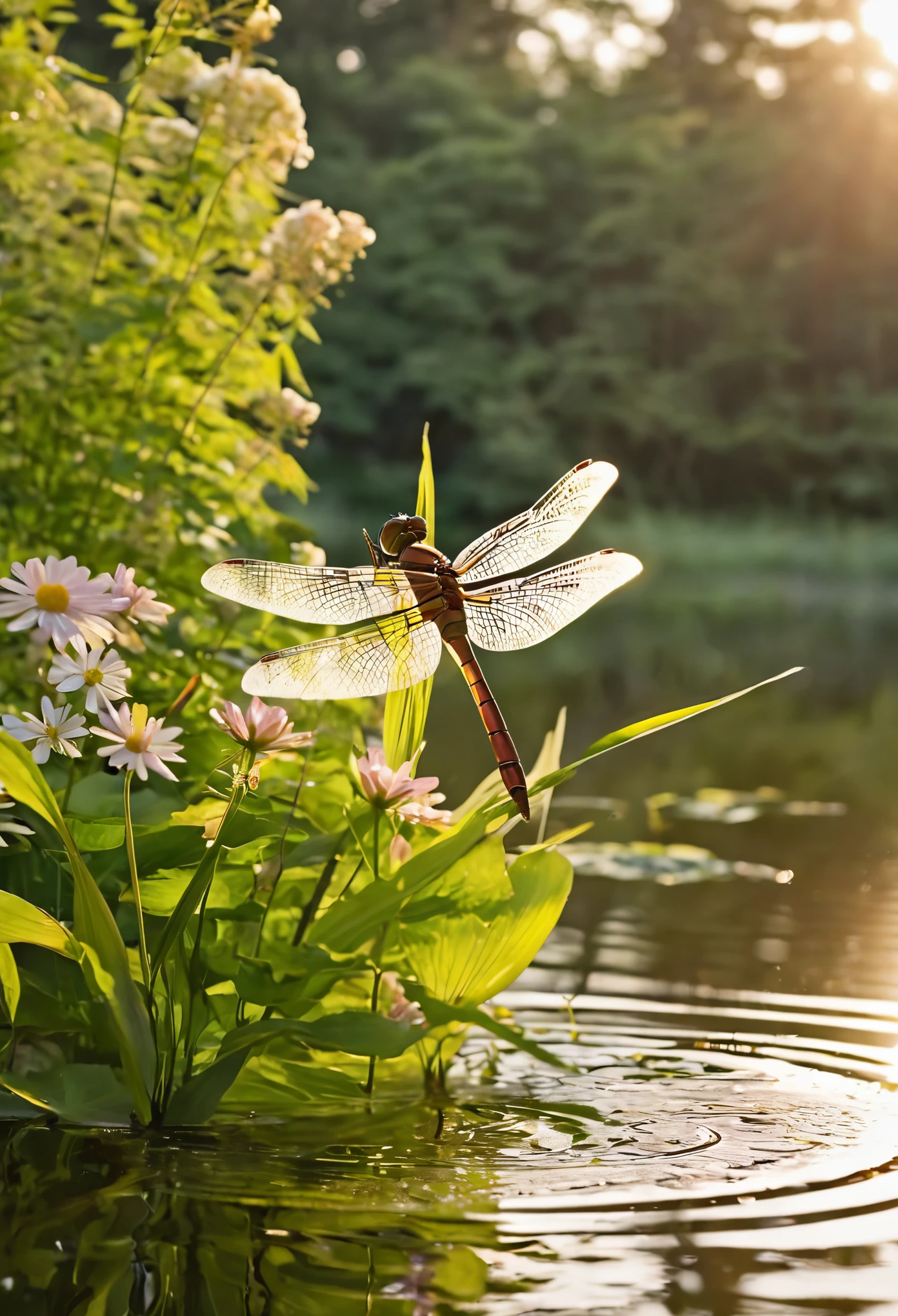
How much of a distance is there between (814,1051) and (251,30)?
258cm

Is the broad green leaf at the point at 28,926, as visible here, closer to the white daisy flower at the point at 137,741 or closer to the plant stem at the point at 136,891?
the plant stem at the point at 136,891

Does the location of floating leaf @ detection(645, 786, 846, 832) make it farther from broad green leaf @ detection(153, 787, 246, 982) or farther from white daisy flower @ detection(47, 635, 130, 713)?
white daisy flower @ detection(47, 635, 130, 713)

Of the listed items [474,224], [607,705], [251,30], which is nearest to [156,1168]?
[251,30]

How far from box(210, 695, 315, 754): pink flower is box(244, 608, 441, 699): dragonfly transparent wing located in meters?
0.17

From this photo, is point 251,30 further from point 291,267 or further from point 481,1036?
point 481,1036

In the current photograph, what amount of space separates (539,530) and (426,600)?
365 mm

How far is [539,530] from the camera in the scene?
2926 mm

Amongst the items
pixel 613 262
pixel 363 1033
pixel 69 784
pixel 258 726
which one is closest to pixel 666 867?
pixel 363 1033

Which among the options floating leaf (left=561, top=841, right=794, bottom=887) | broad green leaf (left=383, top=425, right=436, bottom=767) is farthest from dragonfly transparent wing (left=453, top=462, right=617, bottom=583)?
floating leaf (left=561, top=841, right=794, bottom=887)

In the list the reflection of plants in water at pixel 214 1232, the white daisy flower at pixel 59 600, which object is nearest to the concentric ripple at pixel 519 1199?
the reflection of plants in water at pixel 214 1232

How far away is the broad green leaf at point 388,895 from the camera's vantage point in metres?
2.41

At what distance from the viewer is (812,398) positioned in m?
35.2

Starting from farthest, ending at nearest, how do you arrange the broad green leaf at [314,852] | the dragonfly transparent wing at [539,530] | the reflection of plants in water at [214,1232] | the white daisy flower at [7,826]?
1. the dragonfly transparent wing at [539,530]
2. the broad green leaf at [314,852]
3. the white daisy flower at [7,826]
4. the reflection of plants in water at [214,1232]

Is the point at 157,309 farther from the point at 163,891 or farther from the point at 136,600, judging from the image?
the point at 163,891
